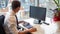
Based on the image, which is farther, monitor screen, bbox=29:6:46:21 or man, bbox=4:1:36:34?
monitor screen, bbox=29:6:46:21

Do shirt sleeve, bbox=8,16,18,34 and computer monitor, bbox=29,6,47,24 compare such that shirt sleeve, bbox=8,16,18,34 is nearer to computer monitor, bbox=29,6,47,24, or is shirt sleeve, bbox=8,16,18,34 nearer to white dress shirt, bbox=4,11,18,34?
white dress shirt, bbox=4,11,18,34

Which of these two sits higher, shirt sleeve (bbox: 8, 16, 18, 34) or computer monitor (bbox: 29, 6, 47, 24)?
computer monitor (bbox: 29, 6, 47, 24)

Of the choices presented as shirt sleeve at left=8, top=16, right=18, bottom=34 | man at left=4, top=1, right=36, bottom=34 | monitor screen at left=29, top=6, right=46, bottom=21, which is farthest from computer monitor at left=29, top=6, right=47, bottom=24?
shirt sleeve at left=8, top=16, right=18, bottom=34

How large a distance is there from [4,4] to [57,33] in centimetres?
184


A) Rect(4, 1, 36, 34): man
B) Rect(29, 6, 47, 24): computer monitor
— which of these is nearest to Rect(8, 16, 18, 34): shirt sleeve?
Rect(4, 1, 36, 34): man

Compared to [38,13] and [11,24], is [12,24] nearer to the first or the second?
[11,24]

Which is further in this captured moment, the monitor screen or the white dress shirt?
the monitor screen

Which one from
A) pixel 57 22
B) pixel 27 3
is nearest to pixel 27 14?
pixel 27 3

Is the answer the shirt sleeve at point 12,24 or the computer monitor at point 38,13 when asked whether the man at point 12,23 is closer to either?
the shirt sleeve at point 12,24

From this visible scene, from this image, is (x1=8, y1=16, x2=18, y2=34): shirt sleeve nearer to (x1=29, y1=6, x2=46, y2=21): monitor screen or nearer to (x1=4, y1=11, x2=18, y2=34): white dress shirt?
(x1=4, y1=11, x2=18, y2=34): white dress shirt

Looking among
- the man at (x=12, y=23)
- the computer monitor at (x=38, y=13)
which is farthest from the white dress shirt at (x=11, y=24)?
the computer monitor at (x=38, y=13)

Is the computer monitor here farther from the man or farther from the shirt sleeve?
the shirt sleeve

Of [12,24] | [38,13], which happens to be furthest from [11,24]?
[38,13]

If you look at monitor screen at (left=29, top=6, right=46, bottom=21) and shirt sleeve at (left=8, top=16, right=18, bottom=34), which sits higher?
monitor screen at (left=29, top=6, right=46, bottom=21)
